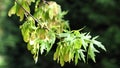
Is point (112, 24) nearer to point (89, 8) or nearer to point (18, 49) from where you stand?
point (89, 8)

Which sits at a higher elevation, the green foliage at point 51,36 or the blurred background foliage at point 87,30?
the blurred background foliage at point 87,30

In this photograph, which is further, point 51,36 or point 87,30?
point 87,30

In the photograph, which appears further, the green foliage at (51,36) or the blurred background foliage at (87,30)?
the blurred background foliage at (87,30)

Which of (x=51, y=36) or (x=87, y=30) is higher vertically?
(x=87, y=30)

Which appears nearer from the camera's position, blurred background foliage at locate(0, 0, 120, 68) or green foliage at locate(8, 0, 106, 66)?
green foliage at locate(8, 0, 106, 66)

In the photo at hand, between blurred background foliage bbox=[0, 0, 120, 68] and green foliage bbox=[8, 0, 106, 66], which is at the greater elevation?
blurred background foliage bbox=[0, 0, 120, 68]
